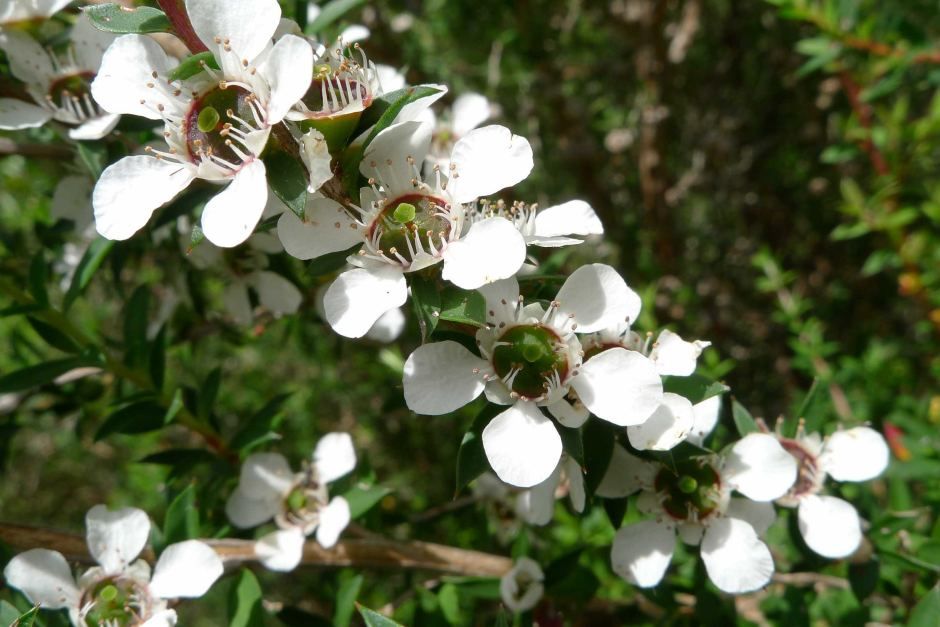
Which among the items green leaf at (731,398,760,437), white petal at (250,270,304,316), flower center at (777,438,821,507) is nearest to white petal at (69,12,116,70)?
white petal at (250,270,304,316)

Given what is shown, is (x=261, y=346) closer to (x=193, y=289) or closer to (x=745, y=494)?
(x=193, y=289)

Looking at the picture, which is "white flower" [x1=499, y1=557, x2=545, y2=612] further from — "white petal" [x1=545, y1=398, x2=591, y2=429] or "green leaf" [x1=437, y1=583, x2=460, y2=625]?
"white petal" [x1=545, y1=398, x2=591, y2=429]

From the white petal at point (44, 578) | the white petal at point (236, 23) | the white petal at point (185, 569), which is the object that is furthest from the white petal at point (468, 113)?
the white petal at point (44, 578)

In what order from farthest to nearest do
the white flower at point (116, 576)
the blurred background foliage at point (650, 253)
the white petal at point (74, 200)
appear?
1. the blurred background foliage at point (650, 253)
2. the white petal at point (74, 200)
3. the white flower at point (116, 576)

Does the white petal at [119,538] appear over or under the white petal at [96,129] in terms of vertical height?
under

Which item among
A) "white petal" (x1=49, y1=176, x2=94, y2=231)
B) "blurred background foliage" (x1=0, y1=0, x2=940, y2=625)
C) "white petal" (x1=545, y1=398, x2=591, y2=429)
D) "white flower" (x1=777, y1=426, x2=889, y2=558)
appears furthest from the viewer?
"blurred background foliage" (x1=0, y1=0, x2=940, y2=625)

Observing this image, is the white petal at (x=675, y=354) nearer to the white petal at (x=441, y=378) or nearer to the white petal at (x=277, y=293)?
the white petal at (x=441, y=378)

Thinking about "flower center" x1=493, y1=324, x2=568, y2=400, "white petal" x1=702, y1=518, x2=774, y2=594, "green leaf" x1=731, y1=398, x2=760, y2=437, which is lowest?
"white petal" x1=702, y1=518, x2=774, y2=594

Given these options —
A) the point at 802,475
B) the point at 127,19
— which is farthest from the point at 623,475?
the point at 127,19
